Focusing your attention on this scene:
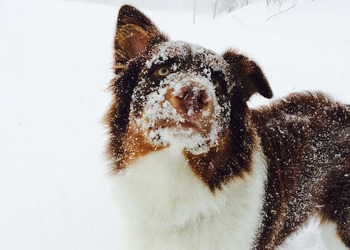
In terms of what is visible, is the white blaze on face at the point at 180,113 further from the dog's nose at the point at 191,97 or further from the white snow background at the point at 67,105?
the white snow background at the point at 67,105

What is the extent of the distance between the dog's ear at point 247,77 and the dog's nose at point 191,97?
0.86 m

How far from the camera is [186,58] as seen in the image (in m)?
2.96

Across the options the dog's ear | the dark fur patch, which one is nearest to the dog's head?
the dog's ear

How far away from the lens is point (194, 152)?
281 centimetres

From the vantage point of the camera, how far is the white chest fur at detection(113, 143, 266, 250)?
2.93m

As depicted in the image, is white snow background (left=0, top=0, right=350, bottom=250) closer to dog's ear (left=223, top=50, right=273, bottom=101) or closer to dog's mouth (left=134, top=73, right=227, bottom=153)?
dog's ear (left=223, top=50, right=273, bottom=101)

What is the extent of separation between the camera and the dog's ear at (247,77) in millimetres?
3289

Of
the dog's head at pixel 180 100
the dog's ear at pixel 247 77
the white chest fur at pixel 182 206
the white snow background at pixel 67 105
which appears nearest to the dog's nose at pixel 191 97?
the dog's head at pixel 180 100

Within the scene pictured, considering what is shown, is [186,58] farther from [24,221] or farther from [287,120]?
[24,221]

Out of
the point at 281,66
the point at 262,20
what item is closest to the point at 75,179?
the point at 281,66

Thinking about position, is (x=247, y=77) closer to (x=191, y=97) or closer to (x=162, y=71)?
(x=162, y=71)

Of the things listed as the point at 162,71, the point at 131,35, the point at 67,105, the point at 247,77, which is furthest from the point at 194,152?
the point at 67,105

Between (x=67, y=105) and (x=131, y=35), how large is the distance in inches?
259

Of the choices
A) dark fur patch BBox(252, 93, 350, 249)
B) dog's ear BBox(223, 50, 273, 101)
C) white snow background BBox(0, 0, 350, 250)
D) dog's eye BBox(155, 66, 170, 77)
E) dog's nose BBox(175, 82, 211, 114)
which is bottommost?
white snow background BBox(0, 0, 350, 250)
